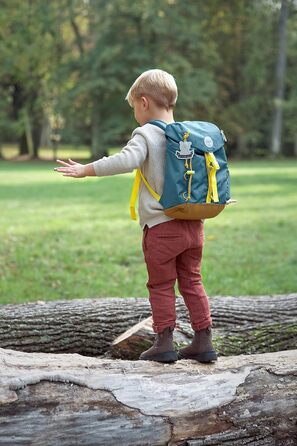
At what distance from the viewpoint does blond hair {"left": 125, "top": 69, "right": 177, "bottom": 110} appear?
12.0ft

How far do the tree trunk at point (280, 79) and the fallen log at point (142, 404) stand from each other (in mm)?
36281

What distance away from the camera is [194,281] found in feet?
12.7

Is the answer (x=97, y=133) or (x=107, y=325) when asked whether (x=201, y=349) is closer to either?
(x=107, y=325)

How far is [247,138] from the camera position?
136 feet

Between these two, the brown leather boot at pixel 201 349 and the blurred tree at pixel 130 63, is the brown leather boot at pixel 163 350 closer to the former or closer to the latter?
the brown leather boot at pixel 201 349

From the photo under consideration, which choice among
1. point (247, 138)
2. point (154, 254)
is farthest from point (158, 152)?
point (247, 138)

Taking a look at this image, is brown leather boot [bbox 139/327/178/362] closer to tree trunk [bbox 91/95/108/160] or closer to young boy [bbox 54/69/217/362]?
young boy [bbox 54/69/217/362]

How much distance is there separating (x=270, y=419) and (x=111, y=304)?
5.73 feet

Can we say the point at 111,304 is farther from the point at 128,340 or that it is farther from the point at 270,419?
the point at 270,419

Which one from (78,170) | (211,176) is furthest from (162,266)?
(78,170)

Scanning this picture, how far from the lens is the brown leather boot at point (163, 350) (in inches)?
150

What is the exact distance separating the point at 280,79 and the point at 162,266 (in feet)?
126

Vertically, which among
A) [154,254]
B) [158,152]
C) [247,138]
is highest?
[158,152]

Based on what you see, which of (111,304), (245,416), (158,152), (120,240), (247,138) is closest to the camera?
(245,416)
